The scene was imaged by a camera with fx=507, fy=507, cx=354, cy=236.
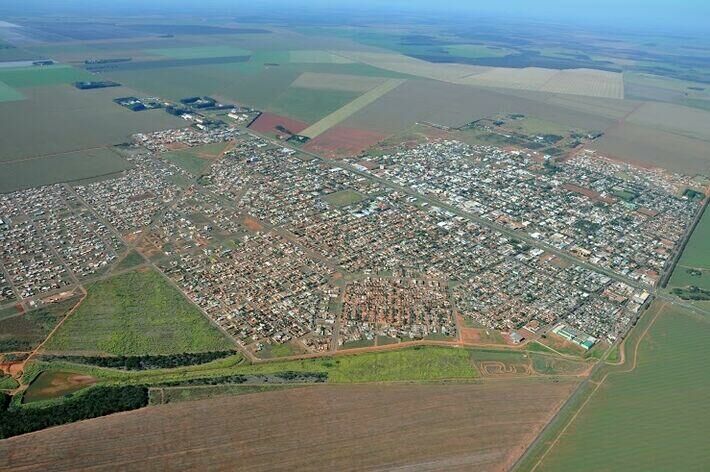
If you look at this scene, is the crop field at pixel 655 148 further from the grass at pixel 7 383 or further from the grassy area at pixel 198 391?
the grass at pixel 7 383

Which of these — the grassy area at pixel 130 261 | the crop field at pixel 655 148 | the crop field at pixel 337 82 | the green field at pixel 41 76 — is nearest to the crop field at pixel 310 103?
the crop field at pixel 337 82

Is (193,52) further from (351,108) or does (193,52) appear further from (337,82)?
(351,108)

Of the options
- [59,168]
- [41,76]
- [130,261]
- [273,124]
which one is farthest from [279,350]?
[41,76]

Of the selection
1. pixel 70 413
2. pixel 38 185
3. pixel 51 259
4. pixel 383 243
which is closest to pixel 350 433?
pixel 70 413

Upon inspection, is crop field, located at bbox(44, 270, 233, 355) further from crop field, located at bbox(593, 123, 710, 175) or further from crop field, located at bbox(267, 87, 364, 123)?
crop field, located at bbox(593, 123, 710, 175)

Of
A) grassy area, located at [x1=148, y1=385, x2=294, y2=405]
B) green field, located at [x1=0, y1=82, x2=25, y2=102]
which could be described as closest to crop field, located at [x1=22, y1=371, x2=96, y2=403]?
grassy area, located at [x1=148, y1=385, x2=294, y2=405]

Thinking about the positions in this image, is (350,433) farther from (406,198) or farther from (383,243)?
(406,198)
